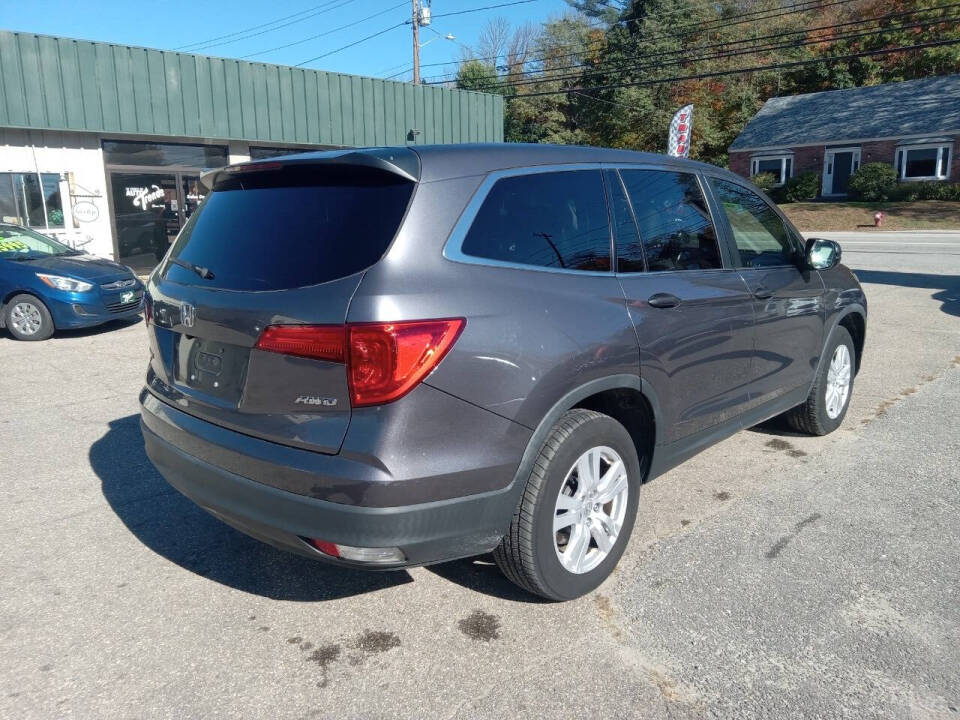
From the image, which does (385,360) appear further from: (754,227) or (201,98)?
(201,98)

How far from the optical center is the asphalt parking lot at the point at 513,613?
250 centimetres

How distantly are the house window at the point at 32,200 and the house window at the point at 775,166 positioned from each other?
3968 centimetres

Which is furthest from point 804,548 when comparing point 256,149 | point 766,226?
point 256,149

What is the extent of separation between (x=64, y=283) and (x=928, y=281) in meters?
14.5

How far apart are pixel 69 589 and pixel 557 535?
7.01ft

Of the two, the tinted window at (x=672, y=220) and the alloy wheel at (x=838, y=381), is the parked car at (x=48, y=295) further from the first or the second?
the alloy wheel at (x=838, y=381)

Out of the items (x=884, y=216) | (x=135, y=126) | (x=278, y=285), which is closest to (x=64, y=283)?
(x=135, y=126)

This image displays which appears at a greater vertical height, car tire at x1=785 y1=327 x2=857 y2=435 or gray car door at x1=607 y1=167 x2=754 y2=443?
gray car door at x1=607 y1=167 x2=754 y2=443

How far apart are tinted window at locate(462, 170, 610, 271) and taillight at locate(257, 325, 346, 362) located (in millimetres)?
588

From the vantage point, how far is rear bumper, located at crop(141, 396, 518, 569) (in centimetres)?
243

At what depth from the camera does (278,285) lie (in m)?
2.62

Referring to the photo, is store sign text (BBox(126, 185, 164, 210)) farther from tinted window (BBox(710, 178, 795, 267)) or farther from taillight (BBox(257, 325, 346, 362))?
taillight (BBox(257, 325, 346, 362))

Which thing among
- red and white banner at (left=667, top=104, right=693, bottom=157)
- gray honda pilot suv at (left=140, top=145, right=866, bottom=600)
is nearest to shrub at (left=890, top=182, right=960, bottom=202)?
red and white banner at (left=667, top=104, right=693, bottom=157)

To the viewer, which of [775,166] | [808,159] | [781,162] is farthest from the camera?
[775,166]
